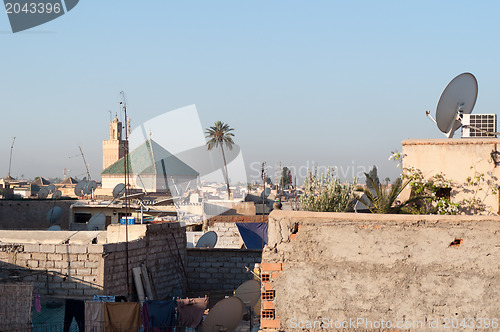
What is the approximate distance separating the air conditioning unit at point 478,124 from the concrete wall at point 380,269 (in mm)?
6746

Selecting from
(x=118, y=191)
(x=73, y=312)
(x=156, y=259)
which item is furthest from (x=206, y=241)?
(x=118, y=191)

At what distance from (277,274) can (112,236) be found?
1026 cm

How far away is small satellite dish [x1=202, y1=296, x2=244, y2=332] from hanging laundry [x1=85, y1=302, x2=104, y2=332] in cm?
216

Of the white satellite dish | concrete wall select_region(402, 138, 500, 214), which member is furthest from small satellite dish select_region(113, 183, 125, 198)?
concrete wall select_region(402, 138, 500, 214)

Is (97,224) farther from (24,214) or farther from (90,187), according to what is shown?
(90,187)

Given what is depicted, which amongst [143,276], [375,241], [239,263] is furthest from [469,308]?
[239,263]

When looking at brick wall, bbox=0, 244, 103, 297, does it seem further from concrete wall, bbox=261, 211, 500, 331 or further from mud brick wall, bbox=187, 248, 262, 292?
concrete wall, bbox=261, 211, 500, 331

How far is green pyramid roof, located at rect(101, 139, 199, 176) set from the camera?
6001 centimetres

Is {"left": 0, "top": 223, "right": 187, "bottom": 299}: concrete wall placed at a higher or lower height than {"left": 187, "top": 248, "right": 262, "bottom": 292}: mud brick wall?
higher

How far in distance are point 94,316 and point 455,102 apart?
28.6 ft

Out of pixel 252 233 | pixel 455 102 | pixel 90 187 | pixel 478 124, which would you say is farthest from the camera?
pixel 90 187

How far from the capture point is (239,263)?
18.0 m

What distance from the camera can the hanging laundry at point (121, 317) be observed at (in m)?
11.3

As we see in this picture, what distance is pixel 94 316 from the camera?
11430 millimetres
